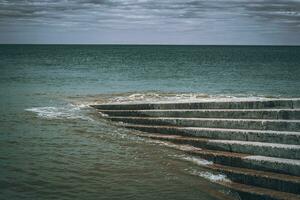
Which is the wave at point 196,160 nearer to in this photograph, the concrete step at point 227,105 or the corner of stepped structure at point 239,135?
the corner of stepped structure at point 239,135

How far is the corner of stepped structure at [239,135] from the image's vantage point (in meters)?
8.48

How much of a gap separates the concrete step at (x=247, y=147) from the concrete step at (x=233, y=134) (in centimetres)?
26

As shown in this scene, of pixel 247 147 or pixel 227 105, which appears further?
pixel 227 105

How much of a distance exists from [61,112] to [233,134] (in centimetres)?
999

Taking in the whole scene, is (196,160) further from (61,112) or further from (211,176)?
(61,112)

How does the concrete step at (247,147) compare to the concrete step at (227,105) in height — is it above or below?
below

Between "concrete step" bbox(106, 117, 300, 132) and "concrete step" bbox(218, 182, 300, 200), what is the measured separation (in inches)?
105

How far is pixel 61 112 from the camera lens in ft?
61.2

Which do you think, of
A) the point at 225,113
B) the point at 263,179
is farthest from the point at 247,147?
the point at 225,113

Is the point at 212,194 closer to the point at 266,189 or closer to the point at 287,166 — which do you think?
the point at 266,189

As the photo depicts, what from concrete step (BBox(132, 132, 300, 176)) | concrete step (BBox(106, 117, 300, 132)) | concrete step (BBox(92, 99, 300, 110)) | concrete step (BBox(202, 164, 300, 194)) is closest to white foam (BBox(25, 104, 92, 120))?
concrete step (BBox(92, 99, 300, 110))

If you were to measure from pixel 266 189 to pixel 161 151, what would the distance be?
13.1 ft

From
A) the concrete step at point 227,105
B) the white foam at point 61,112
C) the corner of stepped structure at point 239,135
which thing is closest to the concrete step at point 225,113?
the corner of stepped structure at point 239,135

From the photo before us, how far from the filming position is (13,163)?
413 inches
